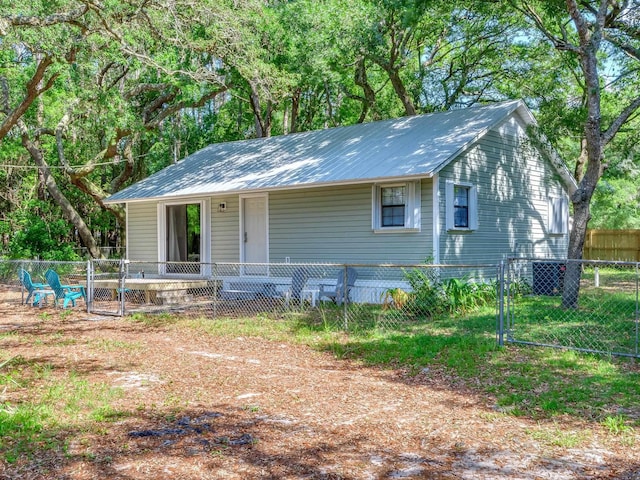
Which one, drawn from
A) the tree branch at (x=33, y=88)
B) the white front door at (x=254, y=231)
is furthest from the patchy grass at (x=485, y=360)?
the tree branch at (x=33, y=88)

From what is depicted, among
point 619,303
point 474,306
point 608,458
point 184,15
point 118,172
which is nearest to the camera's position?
point 608,458

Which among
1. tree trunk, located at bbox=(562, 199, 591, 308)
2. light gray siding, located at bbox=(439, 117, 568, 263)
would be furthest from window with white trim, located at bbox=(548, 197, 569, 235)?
tree trunk, located at bbox=(562, 199, 591, 308)

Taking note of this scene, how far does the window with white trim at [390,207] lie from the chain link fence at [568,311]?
8.48 ft

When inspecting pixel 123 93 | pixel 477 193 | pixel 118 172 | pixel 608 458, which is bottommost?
pixel 608 458

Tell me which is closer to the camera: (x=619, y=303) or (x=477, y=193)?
(x=619, y=303)

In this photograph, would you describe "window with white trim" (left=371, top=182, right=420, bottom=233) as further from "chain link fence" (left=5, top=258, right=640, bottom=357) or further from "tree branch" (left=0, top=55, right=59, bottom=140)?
"tree branch" (left=0, top=55, right=59, bottom=140)

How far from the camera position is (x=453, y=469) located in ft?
13.3

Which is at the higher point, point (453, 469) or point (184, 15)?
point (184, 15)

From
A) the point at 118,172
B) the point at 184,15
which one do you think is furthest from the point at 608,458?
the point at 118,172

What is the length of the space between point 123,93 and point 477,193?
14435 millimetres

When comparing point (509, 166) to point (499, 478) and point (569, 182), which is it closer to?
point (569, 182)

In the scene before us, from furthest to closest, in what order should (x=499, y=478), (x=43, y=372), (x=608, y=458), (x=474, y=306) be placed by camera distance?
1. (x=474, y=306)
2. (x=43, y=372)
3. (x=608, y=458)
4. (x=499, y=478)

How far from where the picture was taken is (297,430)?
16.1 feet

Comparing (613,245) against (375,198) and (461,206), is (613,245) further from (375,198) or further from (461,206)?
(375,198)
